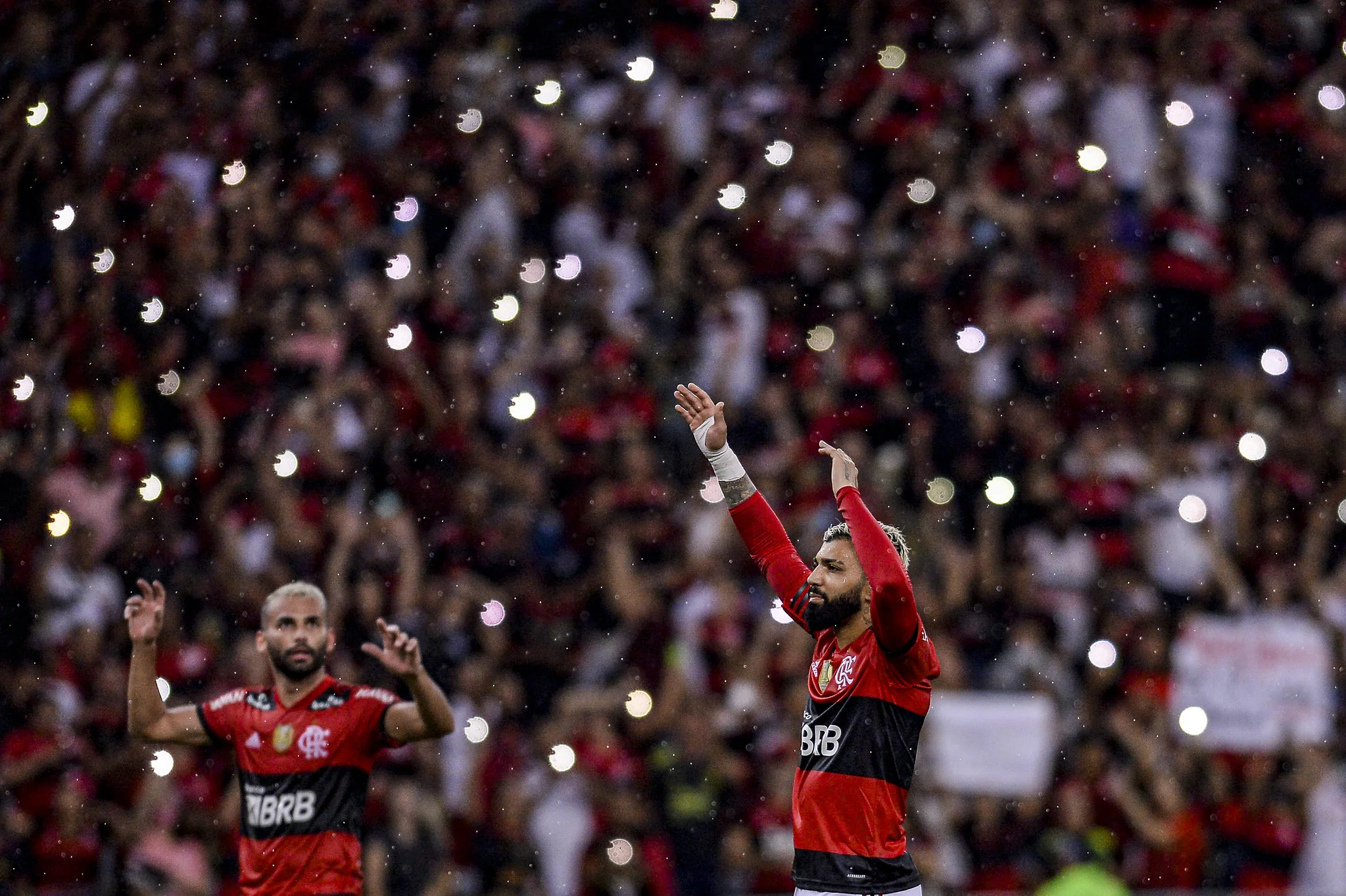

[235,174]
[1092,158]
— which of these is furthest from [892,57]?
[235,174]

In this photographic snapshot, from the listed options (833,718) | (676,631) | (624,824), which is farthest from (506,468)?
(833,718)

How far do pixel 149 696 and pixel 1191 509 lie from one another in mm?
7027

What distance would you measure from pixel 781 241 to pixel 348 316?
3.07 m

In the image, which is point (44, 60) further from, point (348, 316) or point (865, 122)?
point (865, 122)

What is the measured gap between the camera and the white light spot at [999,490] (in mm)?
10922

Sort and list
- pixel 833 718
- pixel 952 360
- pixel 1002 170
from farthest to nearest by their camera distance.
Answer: pixel 1002 170
pixel 952 360
pixel 833 718

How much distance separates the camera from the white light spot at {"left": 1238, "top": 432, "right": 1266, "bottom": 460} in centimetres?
1130

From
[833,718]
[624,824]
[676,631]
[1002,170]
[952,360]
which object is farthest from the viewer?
[1002,170]

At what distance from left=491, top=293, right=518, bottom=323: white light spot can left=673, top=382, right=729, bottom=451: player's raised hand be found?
527 cm

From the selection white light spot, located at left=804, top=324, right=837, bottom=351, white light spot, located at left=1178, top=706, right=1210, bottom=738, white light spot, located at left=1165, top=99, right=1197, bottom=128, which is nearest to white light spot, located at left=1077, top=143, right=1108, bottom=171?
white light spot, located at left=1165, top=99, right=1197, bottom=128

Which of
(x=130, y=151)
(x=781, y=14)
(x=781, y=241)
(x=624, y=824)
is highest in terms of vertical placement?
(x=781, y=14)

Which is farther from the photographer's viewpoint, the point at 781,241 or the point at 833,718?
the point at 781,241

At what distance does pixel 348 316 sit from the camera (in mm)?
11500

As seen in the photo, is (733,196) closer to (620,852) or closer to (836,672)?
(620,852)
